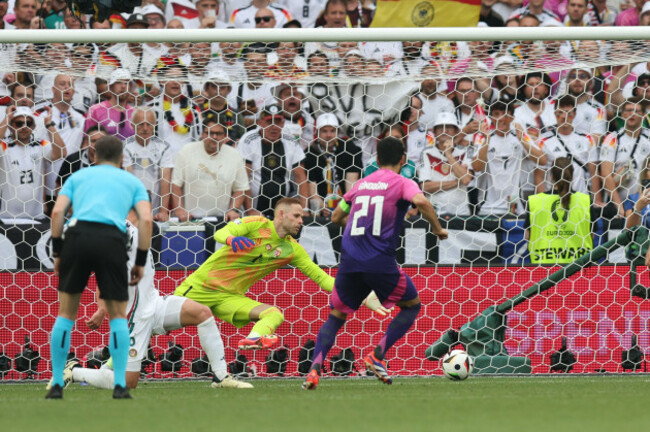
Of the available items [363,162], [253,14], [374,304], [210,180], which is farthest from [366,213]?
[253,14]

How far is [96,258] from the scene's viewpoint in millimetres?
6652

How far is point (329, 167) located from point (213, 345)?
253cm

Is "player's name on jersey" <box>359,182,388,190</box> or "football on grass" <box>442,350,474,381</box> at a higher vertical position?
"player's name on jersey" <box>359,182,388,190</box>

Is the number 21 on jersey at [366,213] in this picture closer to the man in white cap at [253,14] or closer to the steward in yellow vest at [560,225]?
the steward in yellow vest at [560,225]

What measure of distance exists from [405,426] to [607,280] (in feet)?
16.1

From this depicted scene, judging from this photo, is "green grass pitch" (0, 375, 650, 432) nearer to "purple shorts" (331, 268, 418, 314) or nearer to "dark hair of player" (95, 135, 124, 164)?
"purple shorts" (331, 268, 418, 314)

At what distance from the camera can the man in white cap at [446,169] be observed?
33.1 ft

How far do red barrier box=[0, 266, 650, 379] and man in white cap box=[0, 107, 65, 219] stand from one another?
3.07ft

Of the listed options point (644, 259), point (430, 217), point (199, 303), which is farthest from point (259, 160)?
point (644, 259)

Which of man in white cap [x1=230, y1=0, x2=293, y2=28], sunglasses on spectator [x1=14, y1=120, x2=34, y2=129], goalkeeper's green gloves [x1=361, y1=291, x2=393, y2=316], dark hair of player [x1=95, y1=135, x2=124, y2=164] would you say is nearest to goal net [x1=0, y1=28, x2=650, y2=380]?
sunglasses on spectator [x1=14, y1=120, x2=34, y2=129]

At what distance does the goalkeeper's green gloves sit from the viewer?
26.8ft

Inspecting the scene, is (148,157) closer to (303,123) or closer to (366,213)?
(303,123)

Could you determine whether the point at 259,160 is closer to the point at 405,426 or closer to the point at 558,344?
the point at 558,344

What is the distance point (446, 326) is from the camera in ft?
31.5
